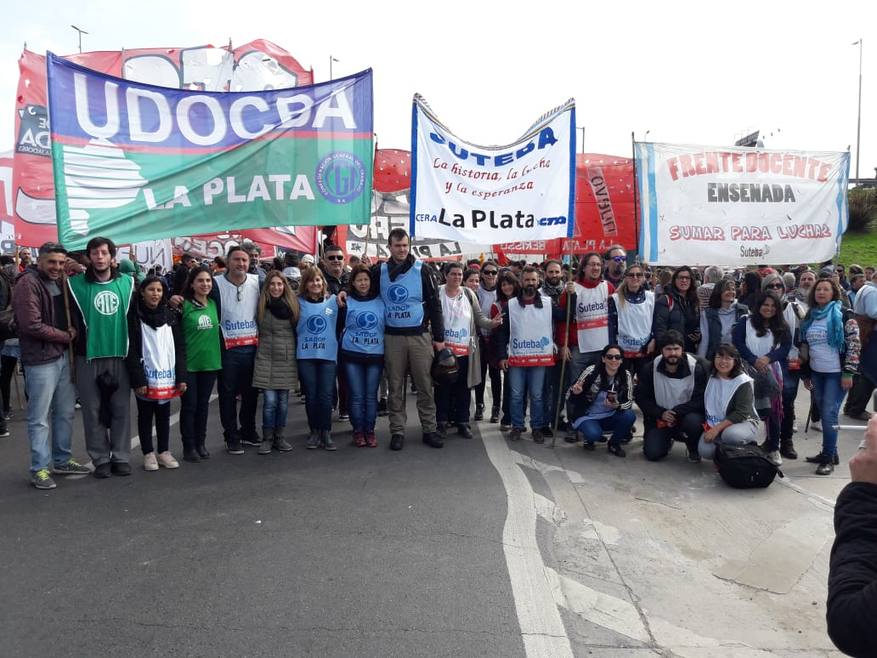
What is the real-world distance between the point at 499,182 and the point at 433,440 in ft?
8.60

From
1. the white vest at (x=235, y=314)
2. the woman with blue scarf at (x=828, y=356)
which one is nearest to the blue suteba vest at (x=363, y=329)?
the white vest at (x=235, y=314)

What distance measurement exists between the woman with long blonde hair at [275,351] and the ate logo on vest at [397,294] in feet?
2.88

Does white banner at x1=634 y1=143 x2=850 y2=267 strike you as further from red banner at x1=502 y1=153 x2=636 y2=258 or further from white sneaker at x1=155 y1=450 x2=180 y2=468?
white sneaker at x1=155 y1=450 x2=180 y2=468

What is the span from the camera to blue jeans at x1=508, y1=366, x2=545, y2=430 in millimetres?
6898

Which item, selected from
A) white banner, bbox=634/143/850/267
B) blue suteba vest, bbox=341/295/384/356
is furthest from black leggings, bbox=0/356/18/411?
white banner, bbox=634/143/850/267

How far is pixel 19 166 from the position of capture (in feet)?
33.2

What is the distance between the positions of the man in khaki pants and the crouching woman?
2440 millimetres

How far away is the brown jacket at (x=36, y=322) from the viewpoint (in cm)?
509

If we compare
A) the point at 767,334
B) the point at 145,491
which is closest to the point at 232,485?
the point at 145,491

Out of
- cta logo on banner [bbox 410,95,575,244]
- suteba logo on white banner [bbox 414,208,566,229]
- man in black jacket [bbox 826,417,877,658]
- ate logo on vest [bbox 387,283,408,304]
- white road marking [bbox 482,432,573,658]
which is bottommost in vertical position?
white road marking [bbox 482,432,573,658]

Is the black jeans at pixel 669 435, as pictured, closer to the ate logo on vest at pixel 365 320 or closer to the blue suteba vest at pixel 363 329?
the blue suteba vest at pixel 363 329

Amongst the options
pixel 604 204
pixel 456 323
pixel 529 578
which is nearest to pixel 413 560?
pixel 529 578

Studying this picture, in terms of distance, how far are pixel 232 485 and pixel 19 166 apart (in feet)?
25.0

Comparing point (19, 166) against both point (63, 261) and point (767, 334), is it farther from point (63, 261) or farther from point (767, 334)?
point (767, 334)
